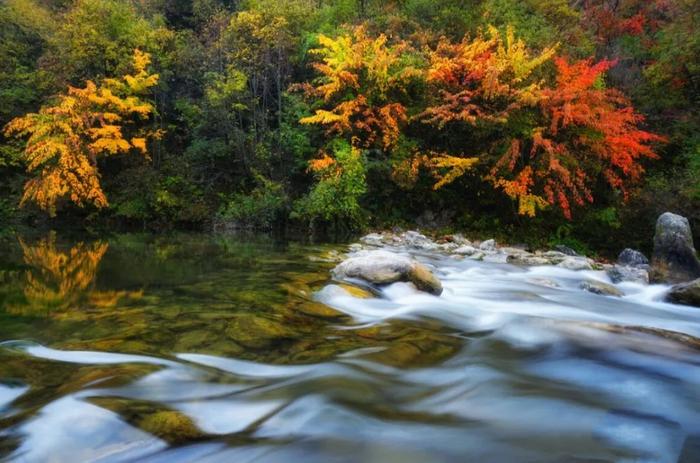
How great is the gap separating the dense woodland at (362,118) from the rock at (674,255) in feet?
9.65

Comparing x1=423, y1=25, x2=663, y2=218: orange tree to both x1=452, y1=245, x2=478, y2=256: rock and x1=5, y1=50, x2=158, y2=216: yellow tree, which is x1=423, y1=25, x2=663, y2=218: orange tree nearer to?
x1=452, y1=245, x2=478, y2=256: rock

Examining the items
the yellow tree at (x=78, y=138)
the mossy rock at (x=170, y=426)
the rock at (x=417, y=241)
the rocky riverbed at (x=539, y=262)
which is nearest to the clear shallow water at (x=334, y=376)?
the mossy rock at (x=170, y=426)

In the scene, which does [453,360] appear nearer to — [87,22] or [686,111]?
[686,111]

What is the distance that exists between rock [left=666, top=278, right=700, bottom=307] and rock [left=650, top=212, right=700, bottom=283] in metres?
1.01

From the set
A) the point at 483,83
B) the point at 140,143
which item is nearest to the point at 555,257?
the point at 483,83

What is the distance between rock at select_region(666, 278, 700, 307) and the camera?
16.8 ft

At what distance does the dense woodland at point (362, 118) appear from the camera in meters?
10.2

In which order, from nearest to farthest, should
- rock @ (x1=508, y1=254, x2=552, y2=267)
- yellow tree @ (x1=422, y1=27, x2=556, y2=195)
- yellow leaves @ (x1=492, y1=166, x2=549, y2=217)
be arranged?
rock @ (x1=508, y1=254, x2=552, y2=267), yellow leaves @ (x1=492, y1=166, x2=549, y2=217), yellow tree @ (x1=422, y1=27, x2=556, y2=195)

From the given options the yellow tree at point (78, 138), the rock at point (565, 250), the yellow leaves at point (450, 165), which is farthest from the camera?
the yellow tree at point (78, 138)

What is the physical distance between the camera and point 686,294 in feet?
17.1

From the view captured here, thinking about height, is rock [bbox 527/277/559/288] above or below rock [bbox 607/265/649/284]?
below

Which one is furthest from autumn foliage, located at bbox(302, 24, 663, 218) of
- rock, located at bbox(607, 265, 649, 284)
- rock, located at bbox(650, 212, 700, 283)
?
rock, located at bbox(650, 212, 700, 283)

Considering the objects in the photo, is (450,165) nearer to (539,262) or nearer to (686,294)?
(539,262)

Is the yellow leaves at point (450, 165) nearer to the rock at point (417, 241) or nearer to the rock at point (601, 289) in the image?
the rock at point (417, 241)
